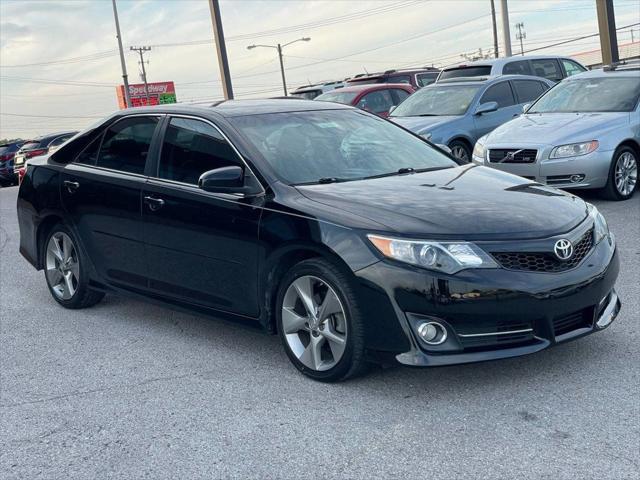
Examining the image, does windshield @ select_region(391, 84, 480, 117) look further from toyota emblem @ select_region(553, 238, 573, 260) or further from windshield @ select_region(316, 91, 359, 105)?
toyota emblem @ select_region(553, 238, 573, 260)

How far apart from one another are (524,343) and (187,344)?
7.65 feet

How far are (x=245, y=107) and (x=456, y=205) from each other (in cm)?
178

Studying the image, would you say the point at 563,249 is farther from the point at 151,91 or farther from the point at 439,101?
the point at 151,91

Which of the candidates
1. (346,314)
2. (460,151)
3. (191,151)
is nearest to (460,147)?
(460,151)

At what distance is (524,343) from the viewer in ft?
14.0

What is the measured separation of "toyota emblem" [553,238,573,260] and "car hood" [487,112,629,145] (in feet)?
19.3

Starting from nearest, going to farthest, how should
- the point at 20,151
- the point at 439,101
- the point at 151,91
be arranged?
1. the point at 439,101
2. the point at 20,151
3. the point at 151,91

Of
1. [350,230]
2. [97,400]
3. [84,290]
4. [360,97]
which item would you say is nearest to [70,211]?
[84,290]

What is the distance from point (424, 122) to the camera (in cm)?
1296

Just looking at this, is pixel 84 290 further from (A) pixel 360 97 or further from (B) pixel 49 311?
(A) pixel 360 97

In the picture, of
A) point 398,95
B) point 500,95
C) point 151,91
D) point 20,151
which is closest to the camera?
point 500,95

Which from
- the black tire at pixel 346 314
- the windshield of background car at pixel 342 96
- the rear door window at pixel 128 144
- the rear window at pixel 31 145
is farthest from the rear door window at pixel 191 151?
the rear window at pixel 31 145

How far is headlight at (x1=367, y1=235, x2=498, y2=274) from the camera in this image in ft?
13.6

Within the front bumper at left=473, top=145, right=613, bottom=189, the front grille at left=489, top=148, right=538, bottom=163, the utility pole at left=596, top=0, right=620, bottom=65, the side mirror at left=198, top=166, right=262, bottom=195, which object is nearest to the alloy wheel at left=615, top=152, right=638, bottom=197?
the front bumper at left=473, top=145, right=613, bottom=189
